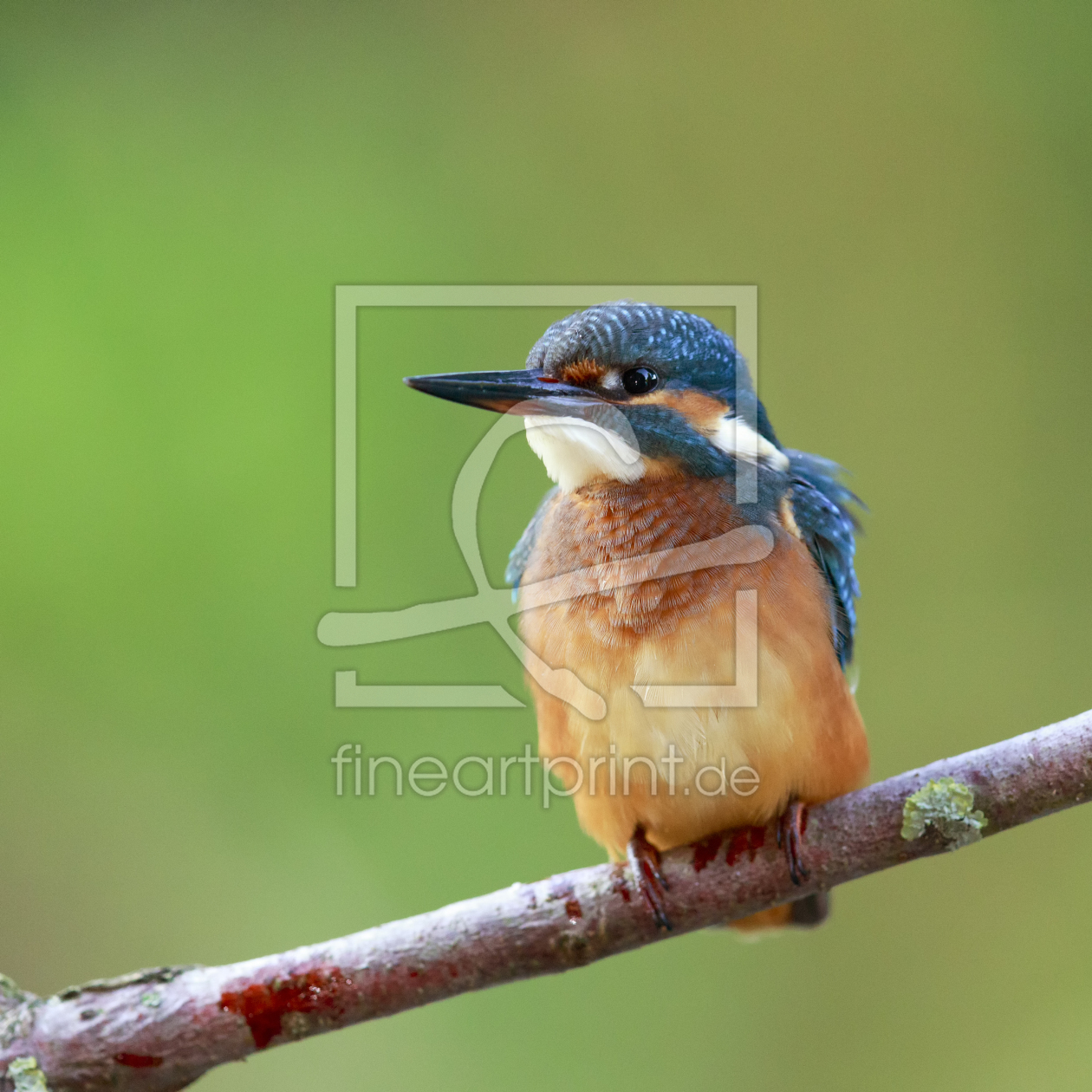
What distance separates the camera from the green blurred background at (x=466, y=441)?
3209 mm

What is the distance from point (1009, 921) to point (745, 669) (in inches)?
80.5

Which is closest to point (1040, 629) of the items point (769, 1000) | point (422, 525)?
point (769, 1000)

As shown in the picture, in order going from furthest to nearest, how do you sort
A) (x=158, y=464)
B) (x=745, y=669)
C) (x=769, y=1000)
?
(x=769, y=1000) → (x=158, y=464) → (x=745, y=669)

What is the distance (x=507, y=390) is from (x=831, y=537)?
2.25 ft

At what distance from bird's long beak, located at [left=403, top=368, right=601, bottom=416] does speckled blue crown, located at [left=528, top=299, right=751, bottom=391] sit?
5 cm

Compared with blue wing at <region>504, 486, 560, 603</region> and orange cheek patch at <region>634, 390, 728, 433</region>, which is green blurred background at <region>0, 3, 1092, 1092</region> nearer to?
blue wing at <region>504, 486, 560, 603</region>

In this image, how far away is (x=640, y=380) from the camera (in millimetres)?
2131

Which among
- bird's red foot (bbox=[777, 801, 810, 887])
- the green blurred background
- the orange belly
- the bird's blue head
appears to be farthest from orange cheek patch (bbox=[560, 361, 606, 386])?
the green blurred background

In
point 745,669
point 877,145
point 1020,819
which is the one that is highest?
point 877,145

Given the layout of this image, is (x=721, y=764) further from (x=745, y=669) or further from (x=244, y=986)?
(x=244, y=986)

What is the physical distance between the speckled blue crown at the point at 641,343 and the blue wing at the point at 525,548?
0.31 metres

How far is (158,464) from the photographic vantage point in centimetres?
315

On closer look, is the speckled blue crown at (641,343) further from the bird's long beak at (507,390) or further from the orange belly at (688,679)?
the orange belly at (688,679)

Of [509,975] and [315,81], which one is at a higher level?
[315,81]
